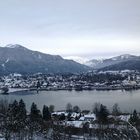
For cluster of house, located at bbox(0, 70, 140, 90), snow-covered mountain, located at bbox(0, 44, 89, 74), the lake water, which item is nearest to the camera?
the lake water

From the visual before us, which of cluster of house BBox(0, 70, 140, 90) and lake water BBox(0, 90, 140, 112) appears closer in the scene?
lake water BBox(0, 90, 140, 112)

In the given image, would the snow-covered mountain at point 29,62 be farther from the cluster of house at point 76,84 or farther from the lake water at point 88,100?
the lake water at point 88,100

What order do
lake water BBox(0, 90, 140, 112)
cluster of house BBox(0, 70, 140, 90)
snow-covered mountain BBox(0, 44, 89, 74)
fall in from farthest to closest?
snow-covered mountain BBox(0, 44, 89, 74) < cluster of house BBox(0, 70, 140, 90) < lake water BBox(0, 90, 140, 112)

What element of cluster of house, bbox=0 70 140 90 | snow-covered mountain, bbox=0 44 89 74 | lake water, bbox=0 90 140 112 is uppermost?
snow-covered mountain, bbox=0 44 89 74

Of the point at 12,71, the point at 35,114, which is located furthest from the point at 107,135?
the point at 12,71

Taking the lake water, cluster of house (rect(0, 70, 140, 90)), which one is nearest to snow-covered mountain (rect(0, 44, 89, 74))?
cluster of house (rect(0, 70, 140, 90))

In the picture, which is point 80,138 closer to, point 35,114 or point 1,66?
point 35,114

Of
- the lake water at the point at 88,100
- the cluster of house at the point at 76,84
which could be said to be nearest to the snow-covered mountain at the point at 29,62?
the cluster of house at the point at 76,84

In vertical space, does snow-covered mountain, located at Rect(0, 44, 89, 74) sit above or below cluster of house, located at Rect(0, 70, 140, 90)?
above

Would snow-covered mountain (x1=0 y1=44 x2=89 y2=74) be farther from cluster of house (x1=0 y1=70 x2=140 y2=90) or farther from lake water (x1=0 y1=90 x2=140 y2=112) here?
lake water (x1=0 y1=90 x2=140 y2=112)
